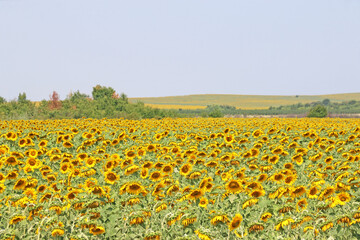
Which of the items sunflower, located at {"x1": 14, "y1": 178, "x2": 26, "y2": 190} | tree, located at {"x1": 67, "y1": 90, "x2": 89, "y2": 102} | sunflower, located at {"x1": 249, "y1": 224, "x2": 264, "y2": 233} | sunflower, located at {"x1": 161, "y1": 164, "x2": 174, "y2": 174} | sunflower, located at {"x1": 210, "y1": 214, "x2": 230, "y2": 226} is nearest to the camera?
sunflower, located at {"x1": 249, "y1": 224, "x2": 264, "y2": 233}

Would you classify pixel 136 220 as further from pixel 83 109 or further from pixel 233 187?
pixel 83 109

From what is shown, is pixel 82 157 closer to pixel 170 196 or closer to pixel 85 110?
pixel 170 196

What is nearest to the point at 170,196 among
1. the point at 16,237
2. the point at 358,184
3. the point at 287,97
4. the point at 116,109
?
the point at 16,237

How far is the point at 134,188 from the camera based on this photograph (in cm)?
449

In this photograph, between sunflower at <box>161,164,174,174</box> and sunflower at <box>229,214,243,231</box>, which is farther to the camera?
sunflower at <box>161,164,174,174</box>

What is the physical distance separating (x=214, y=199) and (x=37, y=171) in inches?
147

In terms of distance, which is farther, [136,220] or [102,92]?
[102,92]

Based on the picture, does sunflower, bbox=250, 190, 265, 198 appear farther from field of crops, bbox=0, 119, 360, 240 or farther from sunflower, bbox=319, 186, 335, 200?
sunflower, bbox=319, 186, 335, 200

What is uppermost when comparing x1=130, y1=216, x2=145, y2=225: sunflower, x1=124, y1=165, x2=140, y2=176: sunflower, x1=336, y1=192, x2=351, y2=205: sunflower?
x1=124, y1=165, x2=140, y2=176: sunflower

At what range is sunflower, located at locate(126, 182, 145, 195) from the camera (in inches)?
175

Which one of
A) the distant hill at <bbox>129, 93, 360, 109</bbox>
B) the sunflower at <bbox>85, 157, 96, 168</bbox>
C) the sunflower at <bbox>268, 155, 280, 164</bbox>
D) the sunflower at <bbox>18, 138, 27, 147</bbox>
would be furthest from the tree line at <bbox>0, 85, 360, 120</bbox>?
the distant hill at <bbox>129, 93, 360, 109</bbox>

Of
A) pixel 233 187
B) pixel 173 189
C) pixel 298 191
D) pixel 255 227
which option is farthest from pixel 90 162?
pixel 255 227

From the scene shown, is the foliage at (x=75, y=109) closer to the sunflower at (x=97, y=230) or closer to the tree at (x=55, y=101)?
the tree at (x=55, y=101)

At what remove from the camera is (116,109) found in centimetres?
3328
